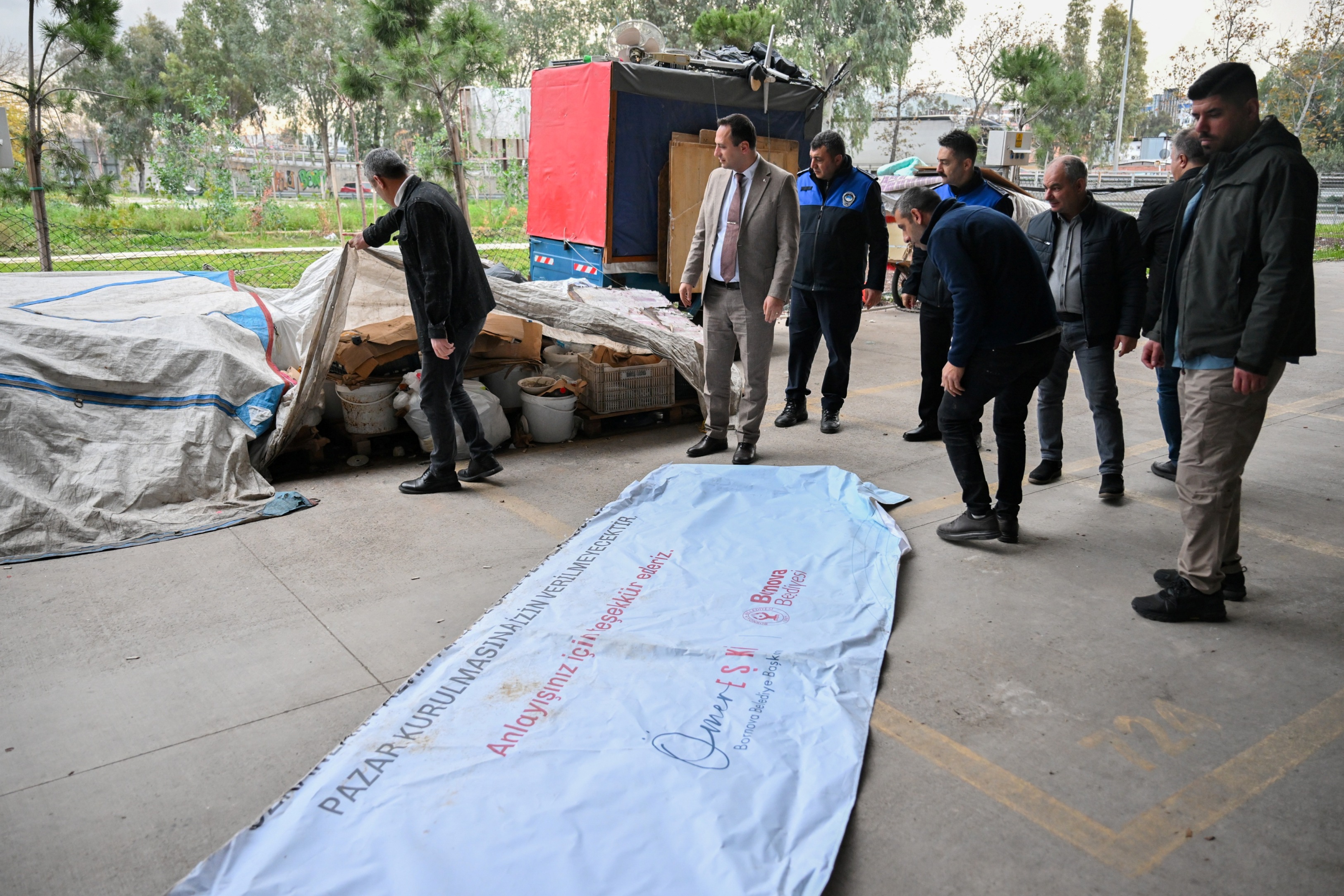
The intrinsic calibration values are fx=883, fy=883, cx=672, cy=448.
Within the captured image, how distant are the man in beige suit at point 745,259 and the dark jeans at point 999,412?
134 cm

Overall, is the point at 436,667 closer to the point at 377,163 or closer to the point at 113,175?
the point at 377,163

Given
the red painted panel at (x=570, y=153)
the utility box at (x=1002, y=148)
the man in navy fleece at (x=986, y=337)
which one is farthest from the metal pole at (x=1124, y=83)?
the man in navy fleece at (x=986, y=337)

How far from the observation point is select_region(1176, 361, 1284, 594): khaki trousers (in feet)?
10.3

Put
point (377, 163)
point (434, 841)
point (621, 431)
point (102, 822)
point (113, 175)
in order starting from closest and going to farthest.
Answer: point (434, 841), point (102, 822), point (377, 163), point (621, 431), point (113, 175)

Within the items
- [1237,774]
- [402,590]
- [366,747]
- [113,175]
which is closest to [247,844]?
[366,747]

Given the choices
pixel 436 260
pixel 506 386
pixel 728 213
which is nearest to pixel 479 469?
pixel 506 386

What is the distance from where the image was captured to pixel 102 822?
7.47 ft

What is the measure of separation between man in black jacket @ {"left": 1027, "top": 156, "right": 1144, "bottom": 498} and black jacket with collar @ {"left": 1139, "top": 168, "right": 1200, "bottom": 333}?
9 cm

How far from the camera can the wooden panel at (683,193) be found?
340 inches

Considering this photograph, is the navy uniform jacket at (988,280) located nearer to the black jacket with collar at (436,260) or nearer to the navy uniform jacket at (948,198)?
the navy uniform jacket at (948,198)

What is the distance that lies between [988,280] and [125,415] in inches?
167

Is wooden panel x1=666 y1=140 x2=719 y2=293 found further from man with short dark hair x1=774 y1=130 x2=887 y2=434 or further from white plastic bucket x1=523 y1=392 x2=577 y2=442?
white plastic bucket x1=523 y1=392 x2=577 y2=442

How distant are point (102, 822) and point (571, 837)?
124 cm

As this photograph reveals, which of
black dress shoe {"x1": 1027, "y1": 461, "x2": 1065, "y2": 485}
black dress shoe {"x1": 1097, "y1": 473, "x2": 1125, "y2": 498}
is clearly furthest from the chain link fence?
black dress shoe {"x1": 1097, "y1": 473, "x2": 1125, "y2": 498}
